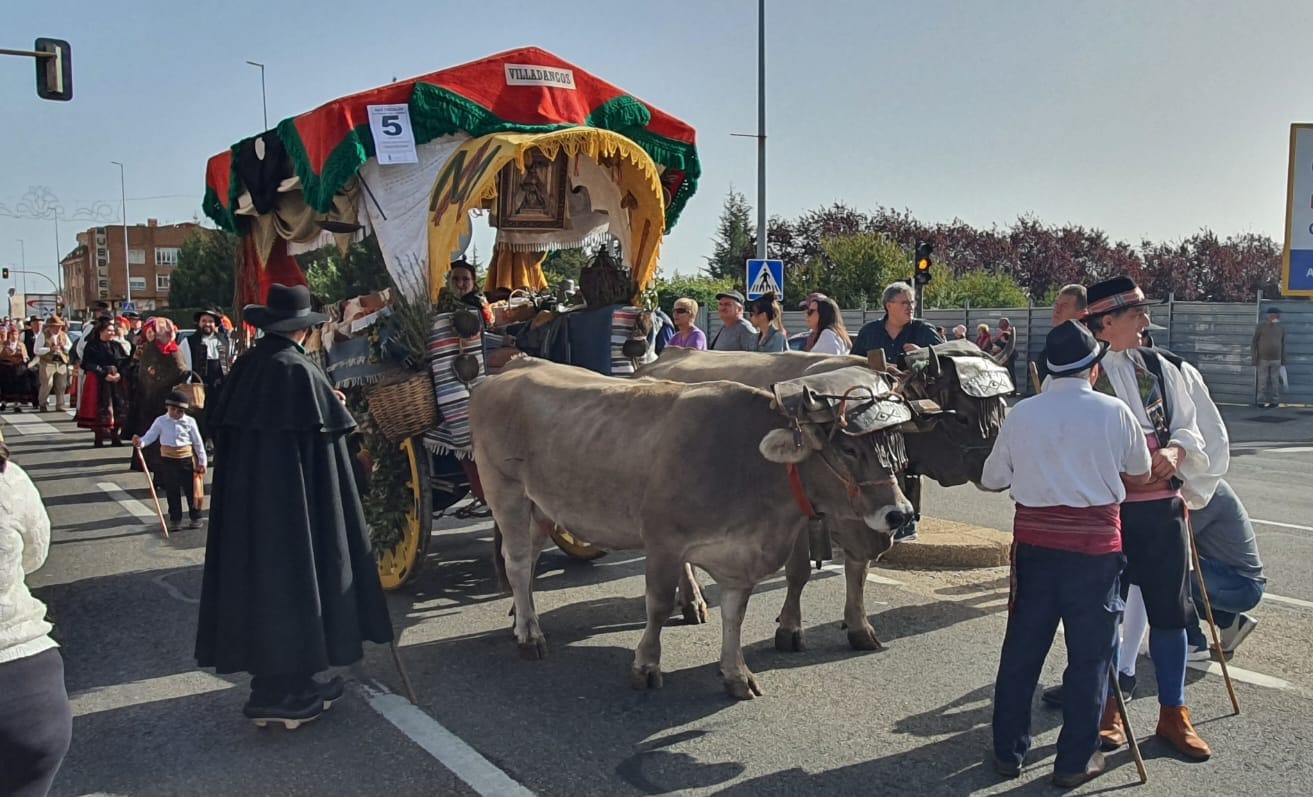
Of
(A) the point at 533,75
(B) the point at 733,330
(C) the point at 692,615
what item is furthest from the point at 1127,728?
(A) the point at 533,75

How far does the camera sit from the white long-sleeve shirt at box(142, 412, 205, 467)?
9922 millimetres

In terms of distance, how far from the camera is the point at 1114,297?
4676 millimetres

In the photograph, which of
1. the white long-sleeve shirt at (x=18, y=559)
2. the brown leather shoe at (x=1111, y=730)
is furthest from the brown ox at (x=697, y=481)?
the white long-sleeve shirt at (x=18, y=559)

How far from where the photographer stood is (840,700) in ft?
17.3

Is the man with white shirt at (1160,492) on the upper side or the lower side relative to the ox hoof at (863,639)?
upper

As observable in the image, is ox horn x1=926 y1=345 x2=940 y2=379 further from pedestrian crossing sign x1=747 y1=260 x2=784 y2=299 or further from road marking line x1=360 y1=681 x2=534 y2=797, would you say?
pedestrian crossing sign x1=747 y1=260 x2=784 y2=299

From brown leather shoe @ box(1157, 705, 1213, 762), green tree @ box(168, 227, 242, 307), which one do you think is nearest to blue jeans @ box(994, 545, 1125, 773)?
brown leather shoe @ box(1157, 705, 1213, 762)

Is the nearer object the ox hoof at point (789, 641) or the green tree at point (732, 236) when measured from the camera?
the ox hoof at point (789, 641)

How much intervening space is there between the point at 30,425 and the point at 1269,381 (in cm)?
Answer: 2393

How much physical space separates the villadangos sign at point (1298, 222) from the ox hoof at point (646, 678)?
21448mm

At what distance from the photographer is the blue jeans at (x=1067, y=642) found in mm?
4172

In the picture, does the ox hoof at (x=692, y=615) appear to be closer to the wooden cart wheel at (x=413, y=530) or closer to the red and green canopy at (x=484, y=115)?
the wooden cart wheel at (x=413, y=530)

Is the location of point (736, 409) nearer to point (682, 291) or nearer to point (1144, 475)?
point (1144, 475)

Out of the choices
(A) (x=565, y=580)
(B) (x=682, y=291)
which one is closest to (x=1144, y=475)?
(A) (x=565, y=580)
